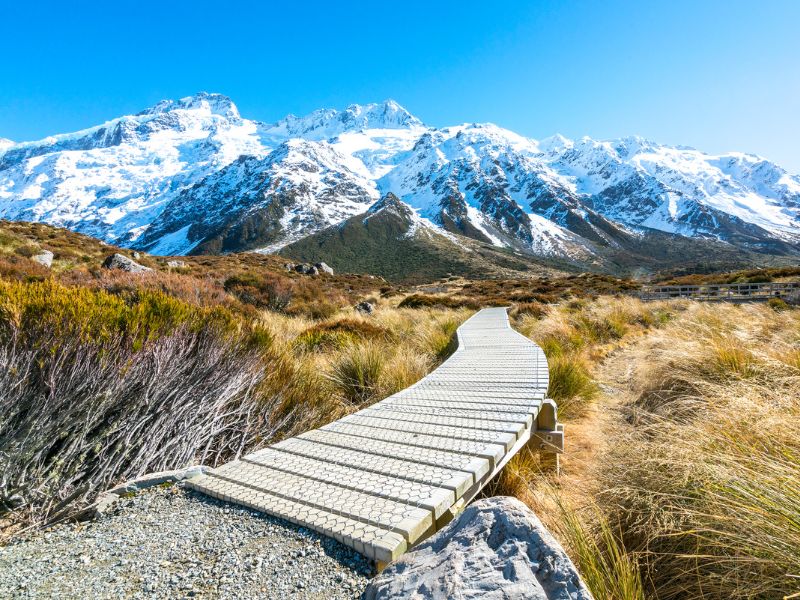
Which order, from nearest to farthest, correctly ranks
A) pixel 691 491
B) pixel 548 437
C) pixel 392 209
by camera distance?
pixel 691 491 → pixel 548 437 → pixel 392 209

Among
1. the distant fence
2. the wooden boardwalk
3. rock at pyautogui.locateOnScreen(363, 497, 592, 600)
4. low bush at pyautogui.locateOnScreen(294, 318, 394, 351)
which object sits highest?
rock at pyautogui.locateOnScreen(363, 497, 592, 600)

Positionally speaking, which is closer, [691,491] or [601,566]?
[601,566]

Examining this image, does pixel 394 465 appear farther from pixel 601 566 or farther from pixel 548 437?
pixel 548 437

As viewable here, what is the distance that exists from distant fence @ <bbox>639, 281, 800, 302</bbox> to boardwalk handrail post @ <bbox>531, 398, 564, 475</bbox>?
1706cm

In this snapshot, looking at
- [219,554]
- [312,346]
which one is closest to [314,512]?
[219,554]

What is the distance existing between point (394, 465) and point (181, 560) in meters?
1.08

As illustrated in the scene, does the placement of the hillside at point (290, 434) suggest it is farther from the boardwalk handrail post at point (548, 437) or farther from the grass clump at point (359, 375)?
the boardwalk handrail post at point (548, 437)

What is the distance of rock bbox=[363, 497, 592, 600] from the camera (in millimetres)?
1170

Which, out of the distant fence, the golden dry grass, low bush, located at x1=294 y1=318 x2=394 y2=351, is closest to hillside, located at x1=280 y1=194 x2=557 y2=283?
the distant fence

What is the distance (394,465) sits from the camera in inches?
88.8

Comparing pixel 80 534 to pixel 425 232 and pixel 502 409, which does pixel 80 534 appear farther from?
pixel 425 232

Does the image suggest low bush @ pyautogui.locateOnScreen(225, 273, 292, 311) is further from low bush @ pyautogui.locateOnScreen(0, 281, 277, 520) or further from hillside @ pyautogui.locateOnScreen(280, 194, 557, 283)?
hillside @ pyautogui.locateOnScreen(280, 194, 557, 283)

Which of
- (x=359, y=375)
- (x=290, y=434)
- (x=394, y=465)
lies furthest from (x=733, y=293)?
(x=394, y=465)

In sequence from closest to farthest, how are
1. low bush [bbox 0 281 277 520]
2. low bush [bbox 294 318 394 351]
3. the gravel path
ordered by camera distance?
1. the gravel path
2. low bush [bbox 0 281 277 520]
3. low bush [bbox 294 318 394 351]
